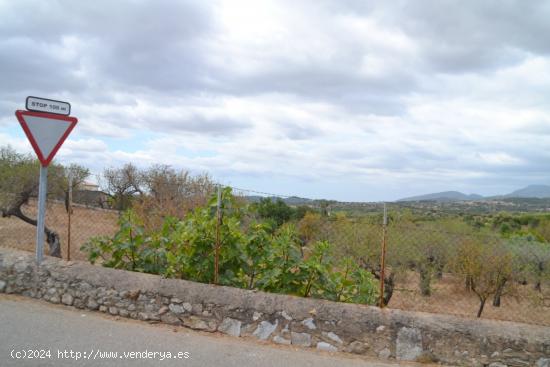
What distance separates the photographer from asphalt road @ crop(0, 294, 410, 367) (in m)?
4.13

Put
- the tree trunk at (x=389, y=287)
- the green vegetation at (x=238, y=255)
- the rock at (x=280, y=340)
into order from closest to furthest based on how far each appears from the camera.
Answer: the rock at (x=280, y=340)
the green vegetation at (x=238, y=255)
the tree trunk at (x=389, y=287)

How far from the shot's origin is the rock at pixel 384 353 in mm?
4652

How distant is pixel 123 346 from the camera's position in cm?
443

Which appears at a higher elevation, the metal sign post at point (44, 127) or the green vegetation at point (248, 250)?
the metal sign post at point (44, 127)

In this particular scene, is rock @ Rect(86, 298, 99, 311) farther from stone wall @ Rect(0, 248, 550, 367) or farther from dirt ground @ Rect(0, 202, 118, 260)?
dirt ground @ Rect(0, 202, 118, 260)

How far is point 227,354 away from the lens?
14.5 feet

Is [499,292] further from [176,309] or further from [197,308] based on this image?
[176,309]

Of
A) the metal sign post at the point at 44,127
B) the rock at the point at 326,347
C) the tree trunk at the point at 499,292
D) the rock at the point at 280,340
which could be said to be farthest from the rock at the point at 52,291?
the tree trunk at the point at 499,292

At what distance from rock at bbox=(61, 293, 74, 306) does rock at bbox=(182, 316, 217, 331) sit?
1.66m

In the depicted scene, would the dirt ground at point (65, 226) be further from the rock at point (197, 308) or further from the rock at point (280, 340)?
the rock at point (280, 340)

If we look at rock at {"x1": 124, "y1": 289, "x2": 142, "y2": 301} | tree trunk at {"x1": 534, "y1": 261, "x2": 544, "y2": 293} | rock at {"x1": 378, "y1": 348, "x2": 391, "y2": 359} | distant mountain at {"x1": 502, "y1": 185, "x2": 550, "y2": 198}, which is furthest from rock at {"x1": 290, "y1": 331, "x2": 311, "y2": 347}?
distant mountain at {"x1": 502, "y1": 185, "x2": 550, "y2": 198}

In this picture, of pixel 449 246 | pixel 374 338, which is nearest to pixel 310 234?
pixel 374 338

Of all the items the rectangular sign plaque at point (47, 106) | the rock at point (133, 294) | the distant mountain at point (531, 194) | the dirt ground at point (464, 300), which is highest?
the rectangular sign plaque at point (47, 106)

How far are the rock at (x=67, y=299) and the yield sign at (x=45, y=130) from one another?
1.79m
